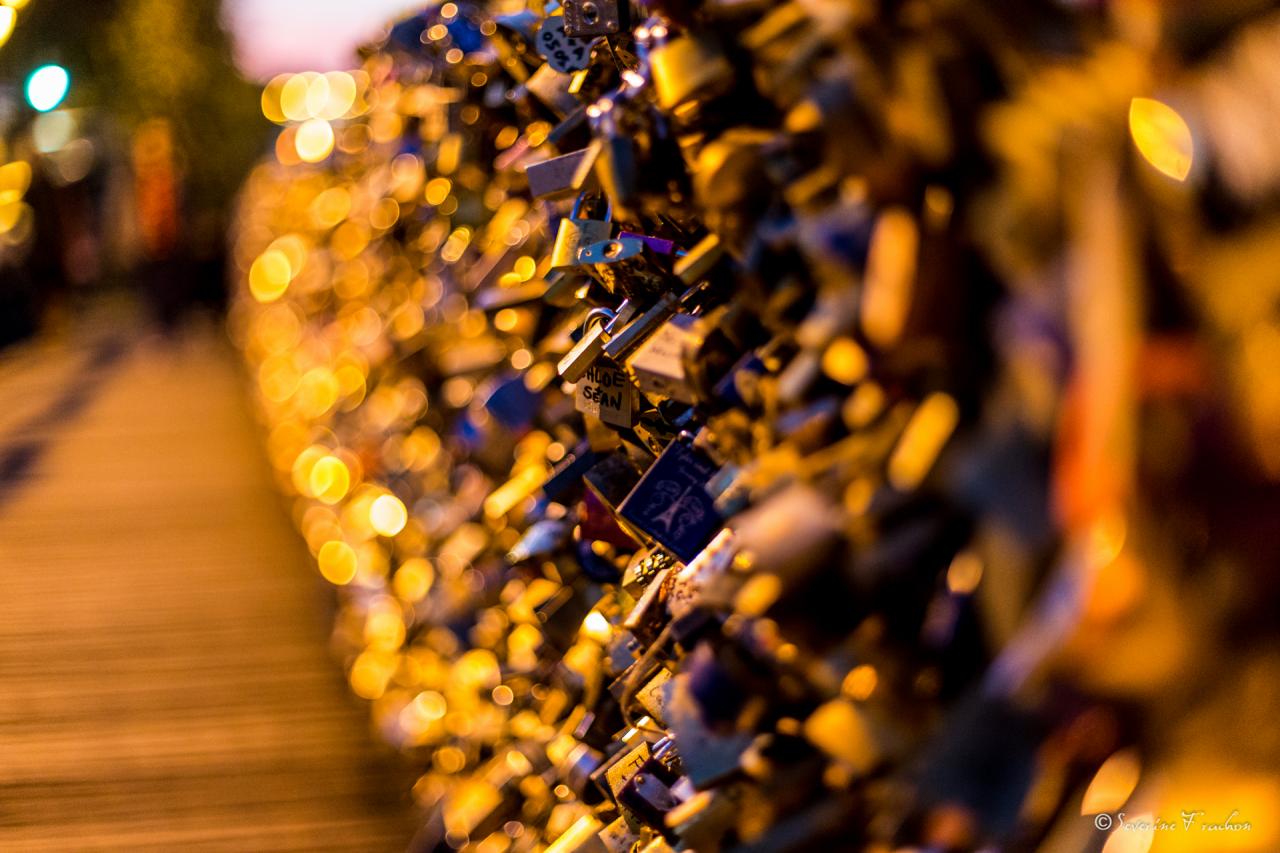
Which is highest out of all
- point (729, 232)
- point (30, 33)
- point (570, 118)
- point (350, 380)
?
point (729, 232)

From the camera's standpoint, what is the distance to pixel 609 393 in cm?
163

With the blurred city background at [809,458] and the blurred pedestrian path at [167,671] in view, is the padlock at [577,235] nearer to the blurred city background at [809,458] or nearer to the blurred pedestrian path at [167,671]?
the blurred city background at [809,458]

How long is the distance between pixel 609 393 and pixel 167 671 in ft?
8.62

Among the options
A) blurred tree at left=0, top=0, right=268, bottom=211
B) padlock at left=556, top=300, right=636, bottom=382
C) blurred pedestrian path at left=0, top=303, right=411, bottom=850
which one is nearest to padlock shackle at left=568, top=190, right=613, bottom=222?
padlock at left=556, top=300, right=636, bottom=382

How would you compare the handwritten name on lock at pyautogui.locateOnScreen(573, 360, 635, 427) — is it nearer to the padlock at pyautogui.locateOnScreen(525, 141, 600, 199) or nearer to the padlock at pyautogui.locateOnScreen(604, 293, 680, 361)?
the padlock at pyautogui.locateOnScreen(604, 293, 680, 361)

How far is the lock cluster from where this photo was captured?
0.71m

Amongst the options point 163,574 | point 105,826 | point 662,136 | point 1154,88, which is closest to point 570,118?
point 662,136

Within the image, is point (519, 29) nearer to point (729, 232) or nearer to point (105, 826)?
point (729, 232)

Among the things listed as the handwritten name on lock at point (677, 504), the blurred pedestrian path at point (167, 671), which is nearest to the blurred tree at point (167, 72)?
the blurred pedestrian path at point (167, 671)

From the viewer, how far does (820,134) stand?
1.00 meters

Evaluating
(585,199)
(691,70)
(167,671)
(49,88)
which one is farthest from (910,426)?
(49,88)

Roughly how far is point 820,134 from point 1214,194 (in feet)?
1.16

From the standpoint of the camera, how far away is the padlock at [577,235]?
1.57 metres

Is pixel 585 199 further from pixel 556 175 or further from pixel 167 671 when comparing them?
pixel 167 671
